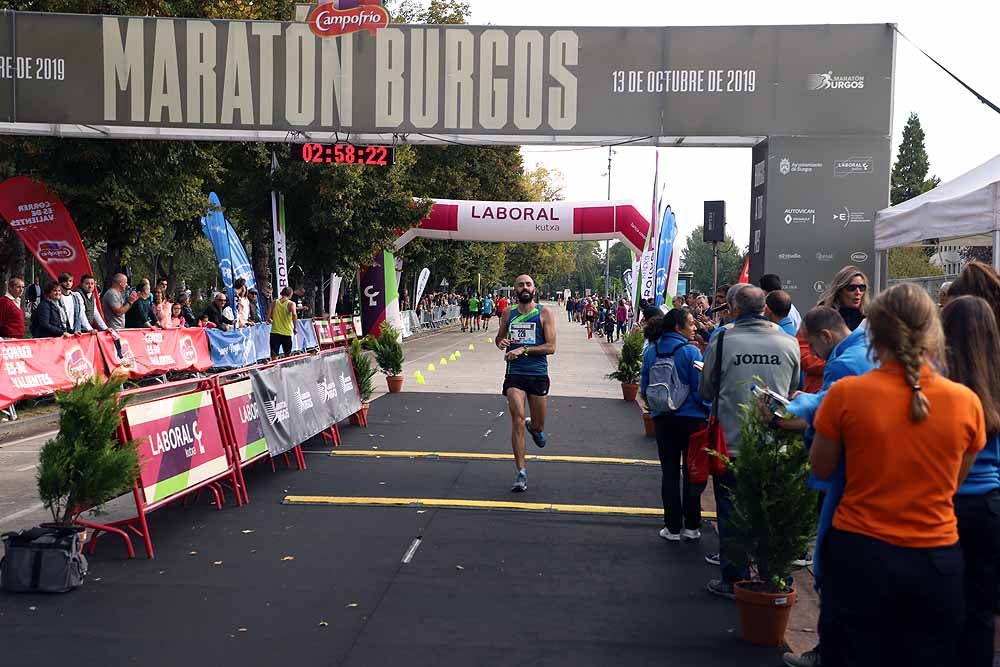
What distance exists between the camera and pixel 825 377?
4.05m

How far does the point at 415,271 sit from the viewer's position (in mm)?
49562

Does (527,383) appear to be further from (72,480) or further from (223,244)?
(223,244)

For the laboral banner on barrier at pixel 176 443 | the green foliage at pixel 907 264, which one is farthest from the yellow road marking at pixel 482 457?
the green foliage at pixel 907 264

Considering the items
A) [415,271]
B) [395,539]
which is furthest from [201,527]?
[415,271]

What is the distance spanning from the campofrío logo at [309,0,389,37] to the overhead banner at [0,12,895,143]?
10 cm

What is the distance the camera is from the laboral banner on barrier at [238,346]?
62.1 ft

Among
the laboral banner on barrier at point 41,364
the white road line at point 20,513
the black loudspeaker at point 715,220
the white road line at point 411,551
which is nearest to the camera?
the white road line at point 411,551

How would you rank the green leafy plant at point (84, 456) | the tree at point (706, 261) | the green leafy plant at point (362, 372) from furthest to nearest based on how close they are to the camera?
the tree at point (706, 261)
the green leafy plant at point (362, 372)
the green leafy plant at point (84, 456)

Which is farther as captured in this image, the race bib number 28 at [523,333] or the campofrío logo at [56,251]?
the campofrío logo at [56,251]

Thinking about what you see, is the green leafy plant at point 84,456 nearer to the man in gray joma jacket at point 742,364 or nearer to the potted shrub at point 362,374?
the man in gray joma jacket at point 742,364

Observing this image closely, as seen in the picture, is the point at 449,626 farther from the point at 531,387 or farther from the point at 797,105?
the point at 797,105

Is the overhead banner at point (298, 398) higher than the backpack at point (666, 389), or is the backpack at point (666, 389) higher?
the backpack at point (666, 389)

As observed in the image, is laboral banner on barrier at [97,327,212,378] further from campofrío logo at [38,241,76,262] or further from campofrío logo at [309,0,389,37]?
campofrío logo at [309,0,389,37]

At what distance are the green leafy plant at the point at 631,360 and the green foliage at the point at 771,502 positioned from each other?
10.9 metres
